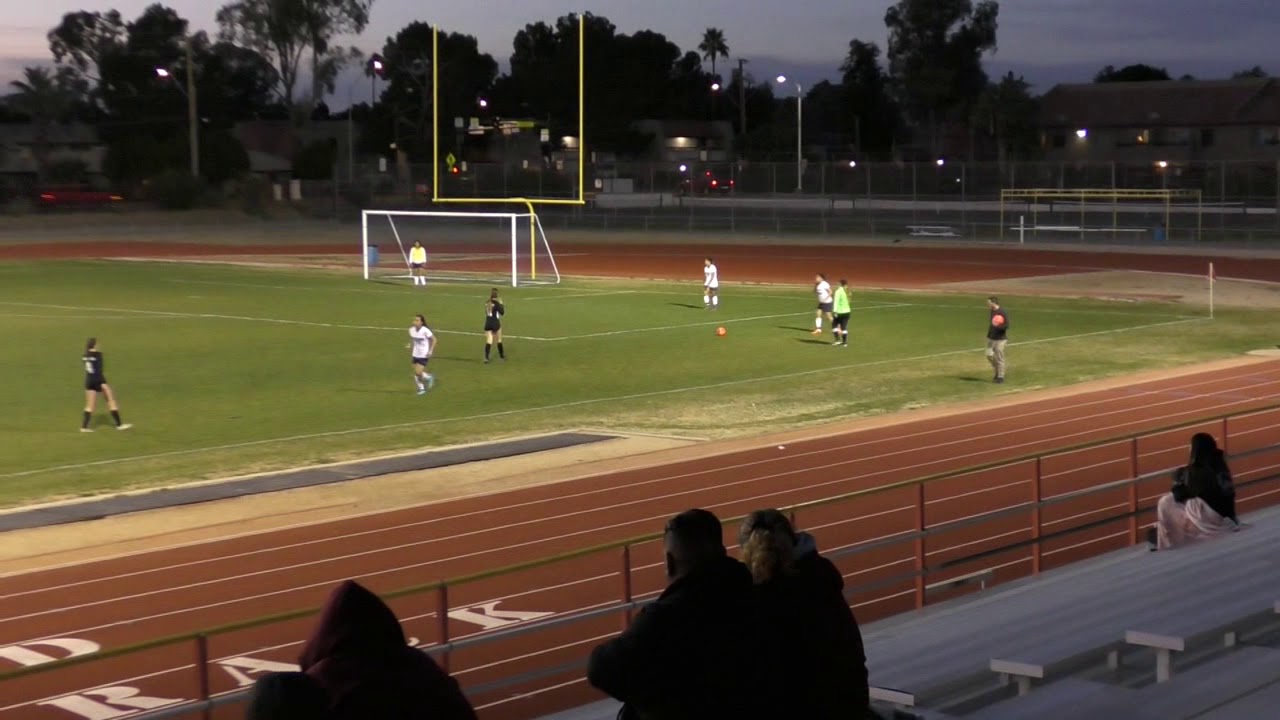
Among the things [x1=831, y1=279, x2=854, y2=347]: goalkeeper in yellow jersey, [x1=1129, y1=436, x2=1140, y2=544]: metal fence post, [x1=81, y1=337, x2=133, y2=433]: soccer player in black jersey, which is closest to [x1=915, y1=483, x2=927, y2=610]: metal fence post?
[x1=1129, y1=436, x2=1140, y2=544]: metal fence post

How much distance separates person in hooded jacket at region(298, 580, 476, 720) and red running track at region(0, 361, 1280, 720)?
6.14 metres

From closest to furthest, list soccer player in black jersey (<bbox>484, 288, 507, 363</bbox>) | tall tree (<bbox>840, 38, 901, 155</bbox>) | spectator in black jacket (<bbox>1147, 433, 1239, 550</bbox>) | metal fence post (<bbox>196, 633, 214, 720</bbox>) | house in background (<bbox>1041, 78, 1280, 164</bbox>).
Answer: metal fence post (<bbox>196, 633, 214, 720</bbox>) < spectator in black jacket (<bbox>1147, 433, 1239, 550</bbox>) < soccer player in black jersey (<bbox>484, 288, 507, 363</bbox>) < house in background (<bbox>1041, 78, 1280, 164</bbox>) < tall tree (<bbox>840, 38, 901, 155</bbox>)

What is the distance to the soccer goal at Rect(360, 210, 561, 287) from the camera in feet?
170

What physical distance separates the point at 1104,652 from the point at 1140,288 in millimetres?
40291

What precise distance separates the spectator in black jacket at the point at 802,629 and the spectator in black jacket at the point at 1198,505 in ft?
22.6

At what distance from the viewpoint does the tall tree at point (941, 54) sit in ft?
350

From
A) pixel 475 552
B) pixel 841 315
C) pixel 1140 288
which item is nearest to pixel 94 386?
pixel 475 552

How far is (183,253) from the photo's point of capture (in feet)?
219

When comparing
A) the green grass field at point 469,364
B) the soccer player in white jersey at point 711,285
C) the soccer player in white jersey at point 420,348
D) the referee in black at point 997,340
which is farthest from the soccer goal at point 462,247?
the referee in black at point 997,340

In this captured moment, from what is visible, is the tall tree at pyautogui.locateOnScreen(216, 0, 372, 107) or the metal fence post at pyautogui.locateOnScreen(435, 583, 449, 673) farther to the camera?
the tall tree at pyautogui.locateOnScreen(216, 0, 372, 107)

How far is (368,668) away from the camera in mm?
4078

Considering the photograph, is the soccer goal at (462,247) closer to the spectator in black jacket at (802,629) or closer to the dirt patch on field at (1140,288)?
the dirt patch on field at (1140,288)

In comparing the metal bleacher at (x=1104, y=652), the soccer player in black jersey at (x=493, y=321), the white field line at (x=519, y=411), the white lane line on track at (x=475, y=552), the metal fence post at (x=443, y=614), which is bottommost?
the white lane line on track at (x=475, y=552)

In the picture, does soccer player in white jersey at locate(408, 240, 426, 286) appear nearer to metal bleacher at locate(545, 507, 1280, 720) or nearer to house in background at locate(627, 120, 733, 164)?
metal bleacher at locate(545, 507, 1280, 720)
